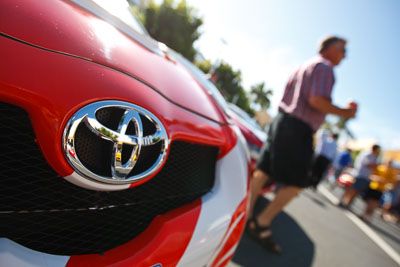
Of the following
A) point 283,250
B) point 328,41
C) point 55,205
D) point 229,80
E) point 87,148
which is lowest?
point 283,250

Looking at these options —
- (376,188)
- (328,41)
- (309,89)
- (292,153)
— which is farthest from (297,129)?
(376,188)

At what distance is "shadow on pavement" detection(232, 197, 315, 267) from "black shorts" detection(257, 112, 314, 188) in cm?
64

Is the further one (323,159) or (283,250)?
(323,159)

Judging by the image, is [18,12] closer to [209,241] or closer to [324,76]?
[209,241]

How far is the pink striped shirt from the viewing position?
1.62 metres

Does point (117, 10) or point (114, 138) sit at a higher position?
point (117, 10)

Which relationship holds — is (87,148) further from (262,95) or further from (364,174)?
(262,95)

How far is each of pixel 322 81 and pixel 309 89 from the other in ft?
0.34

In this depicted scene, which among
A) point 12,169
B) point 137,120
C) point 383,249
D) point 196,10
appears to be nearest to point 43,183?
point 12,169

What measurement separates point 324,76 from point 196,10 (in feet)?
62.3

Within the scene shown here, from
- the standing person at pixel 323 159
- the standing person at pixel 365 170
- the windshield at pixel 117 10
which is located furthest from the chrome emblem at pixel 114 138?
the standing person at pixel 365 170

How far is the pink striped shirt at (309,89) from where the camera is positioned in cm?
162

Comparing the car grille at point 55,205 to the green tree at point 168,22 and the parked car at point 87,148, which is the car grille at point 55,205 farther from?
the green tree at point 168,22

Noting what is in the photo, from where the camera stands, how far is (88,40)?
1.84 ft
